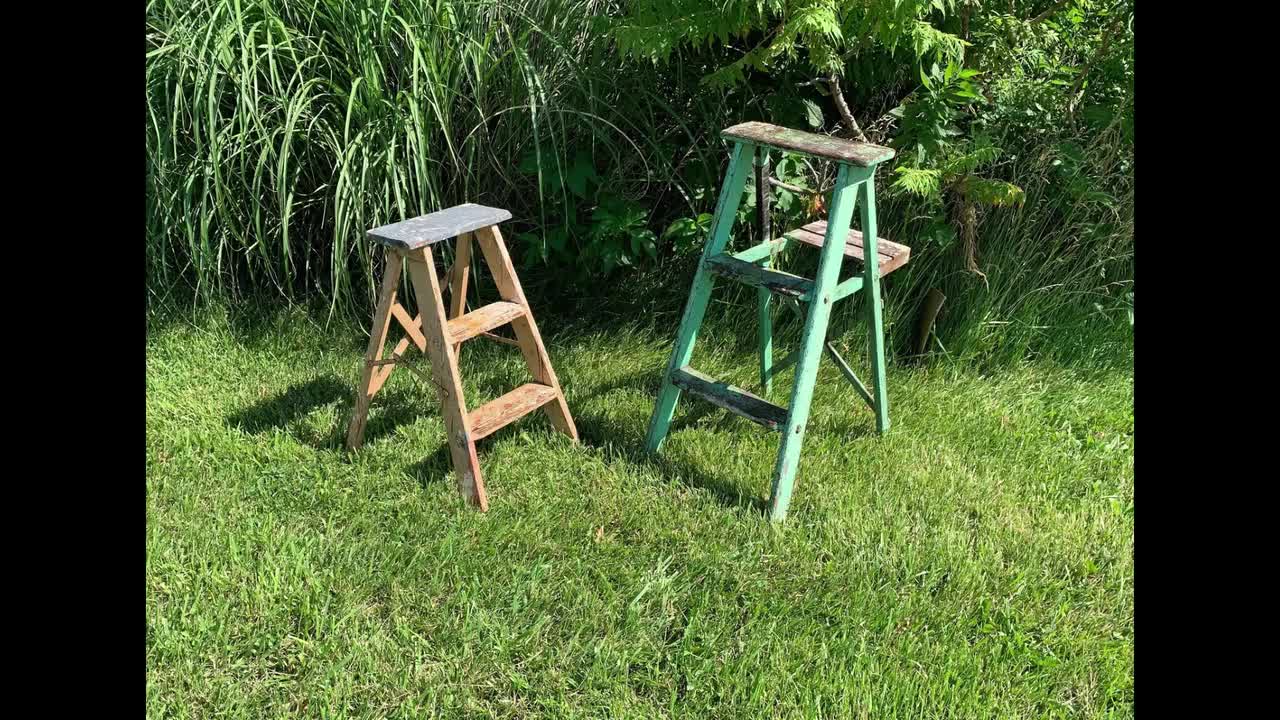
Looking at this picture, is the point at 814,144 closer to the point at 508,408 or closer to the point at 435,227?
the point at 435,227

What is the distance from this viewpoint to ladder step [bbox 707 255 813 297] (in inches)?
139

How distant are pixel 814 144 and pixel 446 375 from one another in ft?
4.39

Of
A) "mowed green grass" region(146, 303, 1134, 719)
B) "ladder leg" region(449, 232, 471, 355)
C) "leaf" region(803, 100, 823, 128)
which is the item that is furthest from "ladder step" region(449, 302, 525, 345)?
"leaf" region(803, 100, 823, 128)

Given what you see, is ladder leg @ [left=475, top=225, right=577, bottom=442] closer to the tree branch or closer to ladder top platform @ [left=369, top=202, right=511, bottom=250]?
ladder top platform @ [left=369, top=202, right=511, bottom=250]

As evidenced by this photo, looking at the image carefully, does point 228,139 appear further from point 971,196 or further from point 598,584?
point 971,196

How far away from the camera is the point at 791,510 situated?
144 inches

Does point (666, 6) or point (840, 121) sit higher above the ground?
point (666, 6)

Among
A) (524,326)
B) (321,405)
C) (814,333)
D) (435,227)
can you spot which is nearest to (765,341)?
(814,333)

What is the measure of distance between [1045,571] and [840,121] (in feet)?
7.45

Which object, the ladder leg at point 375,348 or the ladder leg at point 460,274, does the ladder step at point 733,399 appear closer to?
the ladder leg at point 460,274

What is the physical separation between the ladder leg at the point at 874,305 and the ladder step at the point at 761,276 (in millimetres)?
281

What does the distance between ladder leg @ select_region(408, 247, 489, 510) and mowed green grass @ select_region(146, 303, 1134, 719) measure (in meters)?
0.09

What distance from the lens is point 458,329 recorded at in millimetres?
3645

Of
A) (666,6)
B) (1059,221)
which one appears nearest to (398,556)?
(666,6)
